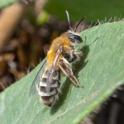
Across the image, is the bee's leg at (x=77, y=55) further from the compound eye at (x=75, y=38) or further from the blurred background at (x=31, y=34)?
the blurred background at (x=31, y=34)

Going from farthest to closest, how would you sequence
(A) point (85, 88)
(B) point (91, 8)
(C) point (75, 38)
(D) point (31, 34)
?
(D) point (31, 34) < (B) point (91, 8) < (C) point (75, 38) < (A) point (85, 88)

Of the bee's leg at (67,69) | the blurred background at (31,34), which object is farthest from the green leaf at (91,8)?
the bee's leg at (67,69)

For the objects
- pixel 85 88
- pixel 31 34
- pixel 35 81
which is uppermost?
pixel 85 88

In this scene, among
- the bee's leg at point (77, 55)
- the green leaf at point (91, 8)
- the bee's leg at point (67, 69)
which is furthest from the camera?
the green leaf at point (91, 8)

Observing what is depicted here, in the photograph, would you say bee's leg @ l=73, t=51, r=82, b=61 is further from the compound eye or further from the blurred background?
the blurred background

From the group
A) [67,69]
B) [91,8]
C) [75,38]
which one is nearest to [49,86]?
[67,69]

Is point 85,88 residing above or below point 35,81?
above

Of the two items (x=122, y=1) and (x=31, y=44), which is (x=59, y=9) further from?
(x=31, y=44)

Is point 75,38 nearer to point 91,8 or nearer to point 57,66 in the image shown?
point 57,66

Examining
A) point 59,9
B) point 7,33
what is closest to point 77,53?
point 59,9
